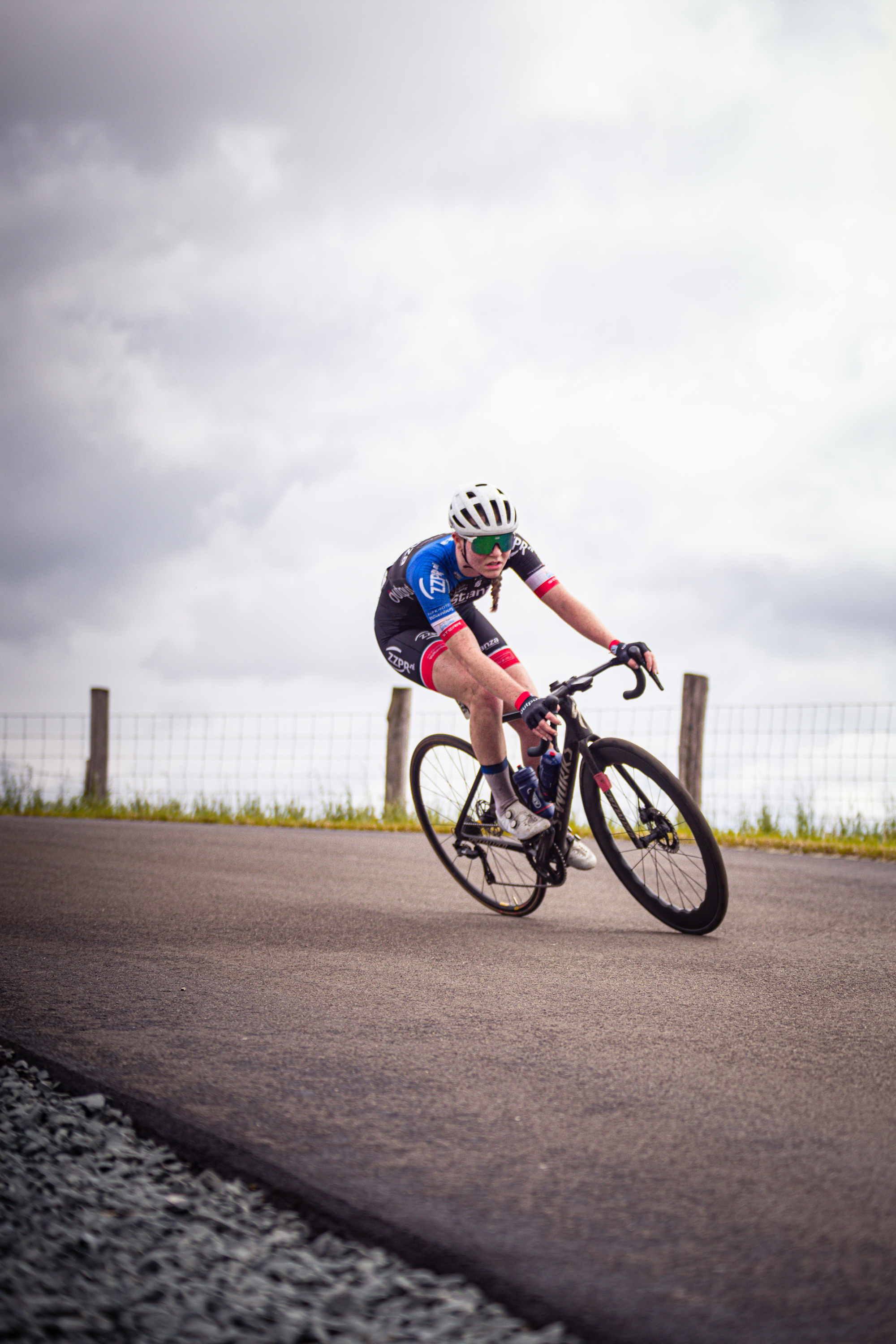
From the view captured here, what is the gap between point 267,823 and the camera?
12.4 m

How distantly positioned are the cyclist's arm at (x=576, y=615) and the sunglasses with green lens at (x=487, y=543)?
51 cm

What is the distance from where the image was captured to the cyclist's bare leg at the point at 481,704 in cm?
526

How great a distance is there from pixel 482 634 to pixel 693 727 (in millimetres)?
6783

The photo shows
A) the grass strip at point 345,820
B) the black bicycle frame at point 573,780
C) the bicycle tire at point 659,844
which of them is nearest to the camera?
the bicycle tire at point 659,844

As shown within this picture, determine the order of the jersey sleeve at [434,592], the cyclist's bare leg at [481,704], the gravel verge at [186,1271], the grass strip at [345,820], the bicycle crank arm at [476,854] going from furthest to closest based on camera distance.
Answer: the grass strip at [345,820] < the bicycle crank arm at [476,854] < the cyclist's bare leg at [481,704] < the jersey sleeve at [434,592] < the gravel verge at [186,1271]

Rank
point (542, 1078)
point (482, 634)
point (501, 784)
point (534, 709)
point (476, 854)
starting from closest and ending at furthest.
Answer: point (542, 1078), point (534, 709), point (501, 784), point (482, 634), point (476, 854)

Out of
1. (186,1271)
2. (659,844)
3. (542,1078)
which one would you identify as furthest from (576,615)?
(186,1271)

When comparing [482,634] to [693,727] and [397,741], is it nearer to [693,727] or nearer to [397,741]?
[693,727]

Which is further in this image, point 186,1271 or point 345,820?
point 345,820

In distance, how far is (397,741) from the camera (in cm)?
1345

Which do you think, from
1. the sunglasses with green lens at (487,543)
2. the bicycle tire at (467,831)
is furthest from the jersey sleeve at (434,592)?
the bicycle tire at (467,831)

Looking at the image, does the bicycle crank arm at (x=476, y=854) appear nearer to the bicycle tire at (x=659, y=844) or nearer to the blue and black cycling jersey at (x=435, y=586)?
the bicycle tire at (x=659, y=844)

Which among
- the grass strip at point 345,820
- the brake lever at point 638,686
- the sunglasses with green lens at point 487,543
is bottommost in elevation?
the grass strip at point 345,820

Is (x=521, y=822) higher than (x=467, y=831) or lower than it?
higher
